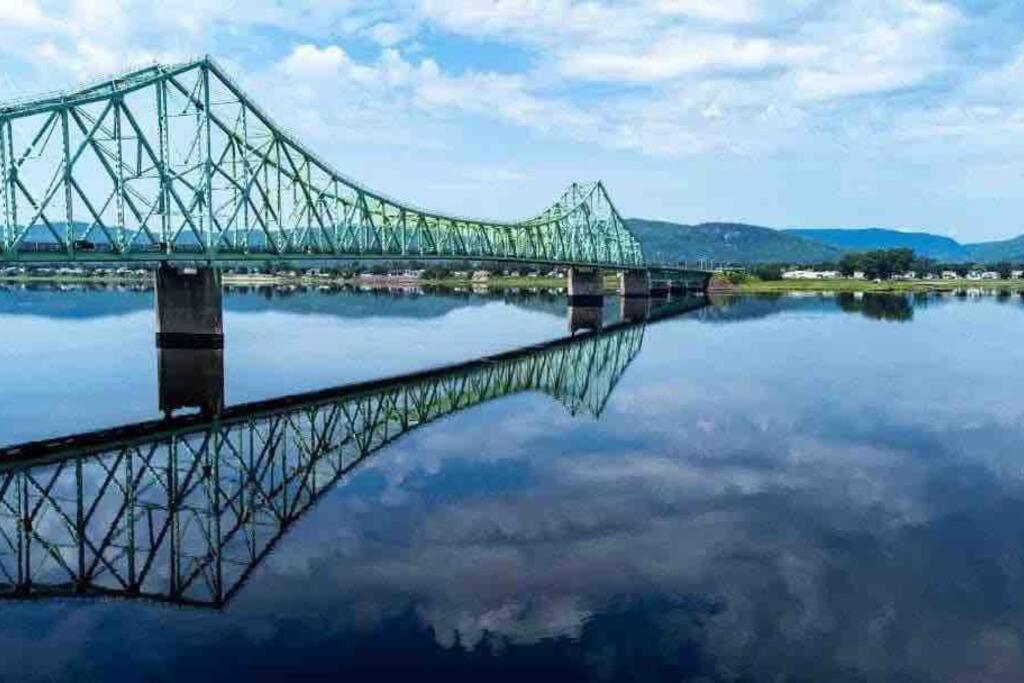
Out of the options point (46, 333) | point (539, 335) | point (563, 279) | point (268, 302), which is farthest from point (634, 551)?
point (563, 279)

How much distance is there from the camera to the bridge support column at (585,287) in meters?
122

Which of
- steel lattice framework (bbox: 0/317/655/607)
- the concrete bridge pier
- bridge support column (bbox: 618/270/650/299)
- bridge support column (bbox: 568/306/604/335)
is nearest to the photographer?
steel lattice framework (bbox: 0/317/655/607)

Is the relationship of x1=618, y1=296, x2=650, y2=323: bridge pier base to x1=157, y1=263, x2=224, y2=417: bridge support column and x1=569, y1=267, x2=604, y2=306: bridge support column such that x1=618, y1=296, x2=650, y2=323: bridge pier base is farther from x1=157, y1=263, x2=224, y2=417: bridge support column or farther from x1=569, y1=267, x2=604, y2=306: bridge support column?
x1=157, y1=263, x2=224, y2=417: bridge support column

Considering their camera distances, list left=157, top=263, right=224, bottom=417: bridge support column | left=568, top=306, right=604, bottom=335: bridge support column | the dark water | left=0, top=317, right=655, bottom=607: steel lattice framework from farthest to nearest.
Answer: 1. left=568, top=306, right=604, bottom=335: bridge support column
2. left=157, top=263, right=224, bottom=417: bridge support column
3. left=0, top=317, right=655, bottom=607: steel lattice framework
4. the dark water

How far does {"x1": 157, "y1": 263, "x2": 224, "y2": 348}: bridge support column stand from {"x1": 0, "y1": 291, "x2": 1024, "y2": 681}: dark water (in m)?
8.76

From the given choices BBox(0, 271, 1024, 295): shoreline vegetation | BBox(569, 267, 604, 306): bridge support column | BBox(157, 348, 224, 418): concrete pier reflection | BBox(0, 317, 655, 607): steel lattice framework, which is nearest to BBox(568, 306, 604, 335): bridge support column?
BBox(569, 267, 604, 306): bridge support column

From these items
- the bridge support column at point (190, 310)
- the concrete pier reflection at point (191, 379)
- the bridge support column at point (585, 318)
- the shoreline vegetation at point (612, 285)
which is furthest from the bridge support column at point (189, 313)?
the shoreline vegetation at point (612, 285)

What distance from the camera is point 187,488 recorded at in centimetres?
2231

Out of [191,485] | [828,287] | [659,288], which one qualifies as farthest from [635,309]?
[191,485]

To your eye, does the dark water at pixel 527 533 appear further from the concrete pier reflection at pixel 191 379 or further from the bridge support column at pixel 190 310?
the bridge support column at pixel 190 310

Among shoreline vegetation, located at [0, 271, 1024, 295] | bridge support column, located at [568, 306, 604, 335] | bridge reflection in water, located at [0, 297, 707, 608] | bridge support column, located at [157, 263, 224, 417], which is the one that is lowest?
shoreline vegetation, located at [0, 271, 1024, 295]

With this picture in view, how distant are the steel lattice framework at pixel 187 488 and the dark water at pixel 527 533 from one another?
0.11m

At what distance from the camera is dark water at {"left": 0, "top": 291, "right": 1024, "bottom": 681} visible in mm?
13500

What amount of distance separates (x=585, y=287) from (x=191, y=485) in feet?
347
